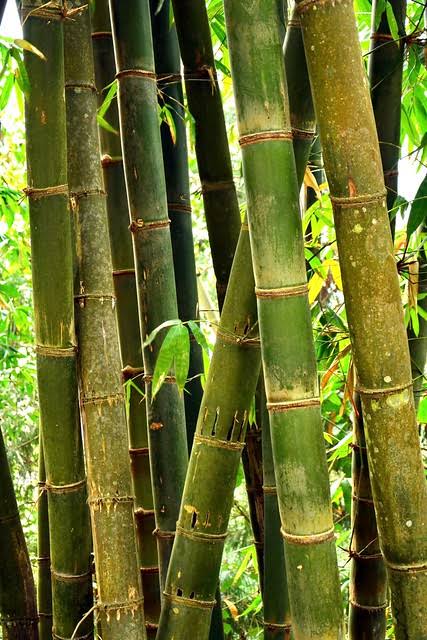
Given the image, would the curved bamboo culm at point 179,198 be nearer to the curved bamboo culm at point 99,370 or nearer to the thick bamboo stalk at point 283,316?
the curved bamboo culm at point 99,370

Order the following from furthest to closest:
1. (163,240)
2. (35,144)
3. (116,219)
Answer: (116,219)
(163,240)
(35,144)

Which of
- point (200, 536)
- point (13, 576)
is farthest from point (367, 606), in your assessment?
point (13, 576)

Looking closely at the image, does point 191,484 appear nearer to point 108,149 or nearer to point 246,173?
point 246,173

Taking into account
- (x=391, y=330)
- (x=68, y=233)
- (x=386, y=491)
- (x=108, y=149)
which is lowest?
(x=386, y=491)

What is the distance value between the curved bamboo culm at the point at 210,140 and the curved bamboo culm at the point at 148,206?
0.14m

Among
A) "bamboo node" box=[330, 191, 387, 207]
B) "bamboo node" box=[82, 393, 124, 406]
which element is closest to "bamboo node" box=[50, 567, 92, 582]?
"bamboo node" box=[82, 393, 124, 406]

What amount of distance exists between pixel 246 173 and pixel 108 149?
0.63 meters

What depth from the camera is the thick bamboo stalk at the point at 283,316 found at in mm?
1053

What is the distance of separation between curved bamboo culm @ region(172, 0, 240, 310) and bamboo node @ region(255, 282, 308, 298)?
1.54 ft

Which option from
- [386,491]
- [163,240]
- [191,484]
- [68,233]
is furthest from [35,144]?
[386,491]

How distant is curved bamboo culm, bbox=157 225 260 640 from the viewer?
1.18 meters

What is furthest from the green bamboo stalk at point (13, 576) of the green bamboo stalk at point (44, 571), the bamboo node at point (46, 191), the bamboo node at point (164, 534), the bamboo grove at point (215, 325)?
the bamboo node at point (46, 191)

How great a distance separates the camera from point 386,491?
1.07 meters

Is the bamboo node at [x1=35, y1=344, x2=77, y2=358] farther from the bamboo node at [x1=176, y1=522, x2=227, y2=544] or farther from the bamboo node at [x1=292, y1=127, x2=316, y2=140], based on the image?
the bamboo node at [x1=292, y1=127, x2=316, y2=140]
